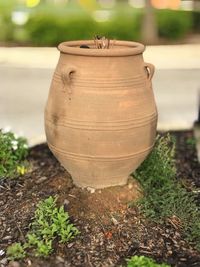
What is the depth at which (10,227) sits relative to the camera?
377cm

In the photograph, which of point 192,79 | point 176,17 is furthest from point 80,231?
point 176,17

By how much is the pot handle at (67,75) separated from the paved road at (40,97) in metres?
2.30

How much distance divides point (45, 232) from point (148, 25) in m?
13.0

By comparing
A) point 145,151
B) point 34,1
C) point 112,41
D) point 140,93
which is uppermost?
point 112,41

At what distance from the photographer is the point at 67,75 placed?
140 inches

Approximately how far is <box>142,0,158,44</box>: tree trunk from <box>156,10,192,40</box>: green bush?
80cm

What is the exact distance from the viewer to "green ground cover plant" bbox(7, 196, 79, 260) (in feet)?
11.0

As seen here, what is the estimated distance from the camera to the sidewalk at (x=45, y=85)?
7207mm

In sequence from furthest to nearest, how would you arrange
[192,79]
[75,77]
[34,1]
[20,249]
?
[34,1]
[192,79]
[75,77]
[20,249]

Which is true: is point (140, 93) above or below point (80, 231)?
above

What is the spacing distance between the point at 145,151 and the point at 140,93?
0.44 m

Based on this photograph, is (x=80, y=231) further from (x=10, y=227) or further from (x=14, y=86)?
(x=14, y=86)

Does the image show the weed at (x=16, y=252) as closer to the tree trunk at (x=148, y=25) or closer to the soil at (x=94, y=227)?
the soil at (x=94, y=227)

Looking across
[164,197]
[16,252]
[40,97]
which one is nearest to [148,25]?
[40,97]
